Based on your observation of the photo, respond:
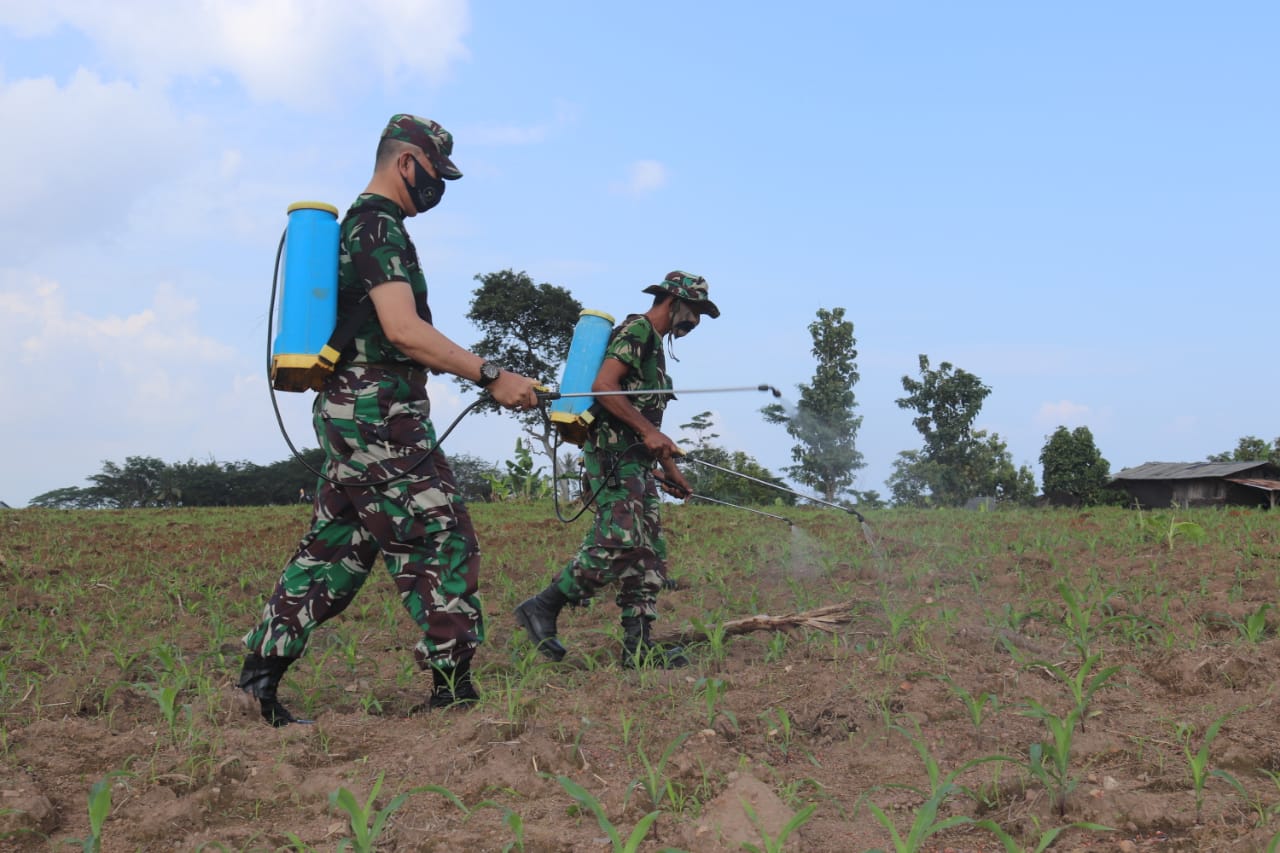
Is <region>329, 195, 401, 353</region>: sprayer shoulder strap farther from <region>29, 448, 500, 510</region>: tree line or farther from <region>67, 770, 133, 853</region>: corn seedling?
<region>29, 448, 500, 510</region>: tree line

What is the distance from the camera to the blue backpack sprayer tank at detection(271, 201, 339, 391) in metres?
3.40

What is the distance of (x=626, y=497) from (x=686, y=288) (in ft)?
3.40

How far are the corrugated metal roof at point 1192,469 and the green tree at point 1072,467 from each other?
2942 mm

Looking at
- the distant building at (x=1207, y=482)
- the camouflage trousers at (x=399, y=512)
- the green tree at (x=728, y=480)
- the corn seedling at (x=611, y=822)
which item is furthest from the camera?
the distant building at (x=1207, y=482)

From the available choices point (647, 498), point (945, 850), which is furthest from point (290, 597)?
point (945, 850)

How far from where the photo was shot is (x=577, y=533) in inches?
400

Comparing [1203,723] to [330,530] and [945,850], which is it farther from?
[330,530]

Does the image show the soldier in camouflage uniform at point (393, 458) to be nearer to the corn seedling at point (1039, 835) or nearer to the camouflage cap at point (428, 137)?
the camouflage cap at point (428, 137)

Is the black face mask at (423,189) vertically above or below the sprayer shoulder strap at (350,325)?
above

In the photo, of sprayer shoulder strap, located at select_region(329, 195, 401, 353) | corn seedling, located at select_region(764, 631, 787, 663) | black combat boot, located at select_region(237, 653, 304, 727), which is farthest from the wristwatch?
corn seedling, located at select_region(764, 631, 787, 663)

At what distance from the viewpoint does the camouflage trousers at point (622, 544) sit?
456cm

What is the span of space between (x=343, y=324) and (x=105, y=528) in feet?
31.8

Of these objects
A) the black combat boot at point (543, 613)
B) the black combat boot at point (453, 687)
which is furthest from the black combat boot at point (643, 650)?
the black combat boot at point (453, 687)

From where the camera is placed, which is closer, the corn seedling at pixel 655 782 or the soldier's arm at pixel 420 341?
the corn seedling at pixel 655 782
